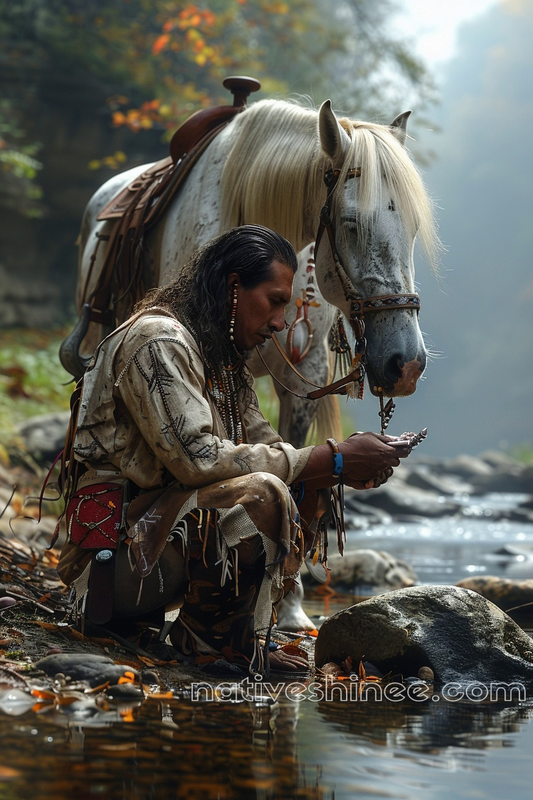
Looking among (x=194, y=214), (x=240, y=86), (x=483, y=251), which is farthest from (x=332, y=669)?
(x=483, y=251)

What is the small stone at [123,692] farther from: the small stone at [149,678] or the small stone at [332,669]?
the small stone at [332,669]

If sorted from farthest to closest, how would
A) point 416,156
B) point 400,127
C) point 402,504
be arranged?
point 416,156, point 402,504, point 400,127

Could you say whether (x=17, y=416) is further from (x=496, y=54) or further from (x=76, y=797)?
(x=496, y=54)

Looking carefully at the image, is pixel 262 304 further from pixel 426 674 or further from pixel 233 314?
pixel 426 674

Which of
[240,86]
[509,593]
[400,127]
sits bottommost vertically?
[509,593]

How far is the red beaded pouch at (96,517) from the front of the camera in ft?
9.48

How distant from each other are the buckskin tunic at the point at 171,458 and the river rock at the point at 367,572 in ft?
8.22

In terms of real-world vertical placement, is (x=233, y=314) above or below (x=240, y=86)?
below

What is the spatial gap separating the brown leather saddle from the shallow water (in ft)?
7.66

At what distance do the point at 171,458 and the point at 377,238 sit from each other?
1310 millimetres

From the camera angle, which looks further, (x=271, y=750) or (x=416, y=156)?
(x=416, y=156)

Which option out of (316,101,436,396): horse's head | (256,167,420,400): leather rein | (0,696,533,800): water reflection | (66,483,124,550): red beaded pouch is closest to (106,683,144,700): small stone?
(0,696,533,800): water reflection

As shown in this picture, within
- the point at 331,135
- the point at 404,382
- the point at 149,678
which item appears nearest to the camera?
the point at 149,678

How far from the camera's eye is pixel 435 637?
311cm
